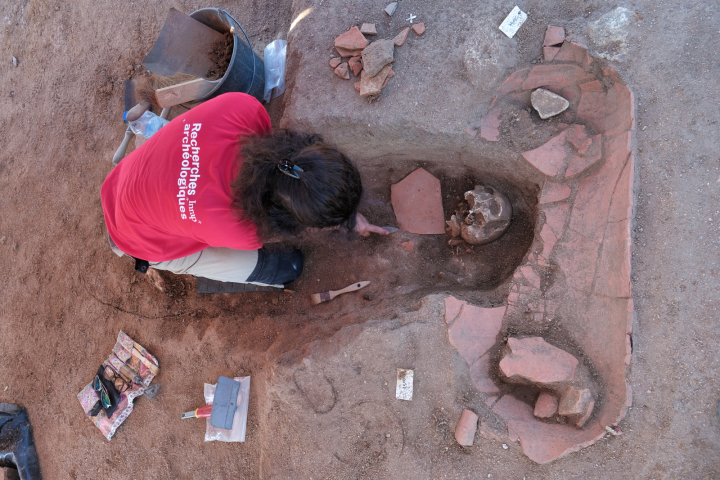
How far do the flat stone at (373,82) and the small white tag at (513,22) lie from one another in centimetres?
70

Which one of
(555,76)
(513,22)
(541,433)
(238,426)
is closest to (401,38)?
(513,22)

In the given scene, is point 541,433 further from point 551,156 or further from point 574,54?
point 574,54

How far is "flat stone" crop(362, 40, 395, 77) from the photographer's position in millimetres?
2469

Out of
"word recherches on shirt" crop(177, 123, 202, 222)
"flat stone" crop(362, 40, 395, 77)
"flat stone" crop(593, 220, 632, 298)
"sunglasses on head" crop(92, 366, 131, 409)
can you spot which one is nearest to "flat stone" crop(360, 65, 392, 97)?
"flat stone" crop(362, 40, 395, 77)

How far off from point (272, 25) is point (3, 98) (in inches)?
113

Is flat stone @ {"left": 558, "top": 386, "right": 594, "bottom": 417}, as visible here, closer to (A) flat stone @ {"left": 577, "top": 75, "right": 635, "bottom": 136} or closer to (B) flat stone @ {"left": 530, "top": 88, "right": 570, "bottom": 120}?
(A) flat stone @ {"left": 577, "top": 75, "right": 635, "bottom": 136}

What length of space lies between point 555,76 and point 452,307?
4.74ft

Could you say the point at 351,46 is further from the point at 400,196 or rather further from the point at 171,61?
the point at 171,61

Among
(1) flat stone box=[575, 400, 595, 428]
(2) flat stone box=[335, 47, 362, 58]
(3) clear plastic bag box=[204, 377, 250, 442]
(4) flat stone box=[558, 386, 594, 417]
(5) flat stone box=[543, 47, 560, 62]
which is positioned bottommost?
(3) clear plastic bag box=[204, 377, 250, 442]

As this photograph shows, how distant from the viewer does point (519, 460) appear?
6.99 feet

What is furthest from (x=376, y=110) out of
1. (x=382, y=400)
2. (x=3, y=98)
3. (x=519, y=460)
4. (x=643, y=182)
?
(x=3, y=98)

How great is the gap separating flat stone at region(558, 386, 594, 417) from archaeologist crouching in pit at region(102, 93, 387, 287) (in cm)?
139

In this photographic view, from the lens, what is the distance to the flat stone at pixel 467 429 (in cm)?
216

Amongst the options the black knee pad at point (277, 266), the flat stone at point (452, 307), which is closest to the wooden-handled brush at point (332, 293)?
the black knee pad at point (277, 266)
